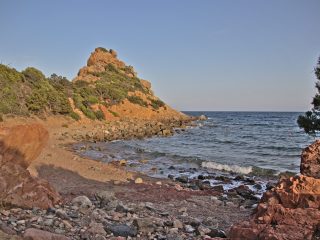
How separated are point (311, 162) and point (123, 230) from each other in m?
4.52


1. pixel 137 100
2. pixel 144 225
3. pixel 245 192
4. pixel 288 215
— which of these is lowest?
pixel 245 192

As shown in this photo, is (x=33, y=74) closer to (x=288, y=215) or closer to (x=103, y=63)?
(x=288, y=215)

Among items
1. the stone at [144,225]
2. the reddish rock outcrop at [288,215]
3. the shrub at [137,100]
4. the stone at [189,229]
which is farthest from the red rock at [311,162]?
the shrub at [137,100]

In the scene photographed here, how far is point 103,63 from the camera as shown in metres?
91.8

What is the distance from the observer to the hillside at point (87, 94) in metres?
37.4

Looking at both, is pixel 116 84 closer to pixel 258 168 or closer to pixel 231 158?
pixel 231 158

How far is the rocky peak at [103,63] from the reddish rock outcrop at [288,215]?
78.4 meters

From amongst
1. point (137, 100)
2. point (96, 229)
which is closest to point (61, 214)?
point (96, 229)

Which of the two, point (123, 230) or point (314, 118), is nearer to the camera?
point (123, 230)

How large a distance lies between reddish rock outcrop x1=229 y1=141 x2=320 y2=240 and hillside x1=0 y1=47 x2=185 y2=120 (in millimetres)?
29804

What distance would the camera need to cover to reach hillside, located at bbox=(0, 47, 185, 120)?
37.4m

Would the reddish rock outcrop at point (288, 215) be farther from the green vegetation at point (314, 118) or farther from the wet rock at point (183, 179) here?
the green vegetation at point (314, 118)

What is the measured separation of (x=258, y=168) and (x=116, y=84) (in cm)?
5388

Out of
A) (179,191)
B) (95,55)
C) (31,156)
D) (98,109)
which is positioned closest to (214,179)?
(179,191)
